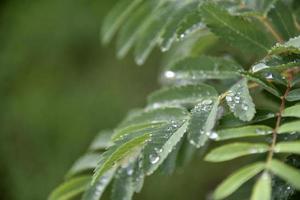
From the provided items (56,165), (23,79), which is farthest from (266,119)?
(23,79)

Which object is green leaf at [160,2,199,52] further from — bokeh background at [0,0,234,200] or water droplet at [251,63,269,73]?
bokeh background at [0,0,234,200]

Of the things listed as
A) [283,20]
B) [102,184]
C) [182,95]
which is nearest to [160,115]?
[182,95]

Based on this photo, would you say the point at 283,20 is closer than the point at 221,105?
No

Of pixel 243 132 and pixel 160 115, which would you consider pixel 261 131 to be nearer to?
pixel 243 132

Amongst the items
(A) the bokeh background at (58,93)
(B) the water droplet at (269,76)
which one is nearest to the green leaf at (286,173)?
(B) the water droplet at (269,76)

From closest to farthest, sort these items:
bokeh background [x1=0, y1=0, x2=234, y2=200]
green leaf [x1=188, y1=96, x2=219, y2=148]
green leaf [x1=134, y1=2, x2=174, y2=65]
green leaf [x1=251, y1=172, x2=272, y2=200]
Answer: green leaf [x1=251, y1=172, x2=272, y2=200]
green leaf [x1=188, y1=96, x2=219, y2=148]
green leaf [x1=134, y1=2, x2=174, y2=65]
bokeh background [x1=0, y1=0, x2=234, y2=200]

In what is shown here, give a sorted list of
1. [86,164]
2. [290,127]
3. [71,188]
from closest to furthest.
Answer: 1. [290,127]
2. [71,188]
3. [86,164]

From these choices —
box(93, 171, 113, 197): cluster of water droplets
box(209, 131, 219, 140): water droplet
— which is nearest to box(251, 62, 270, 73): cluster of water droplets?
box(209, 131, 219, 140): water droplet
